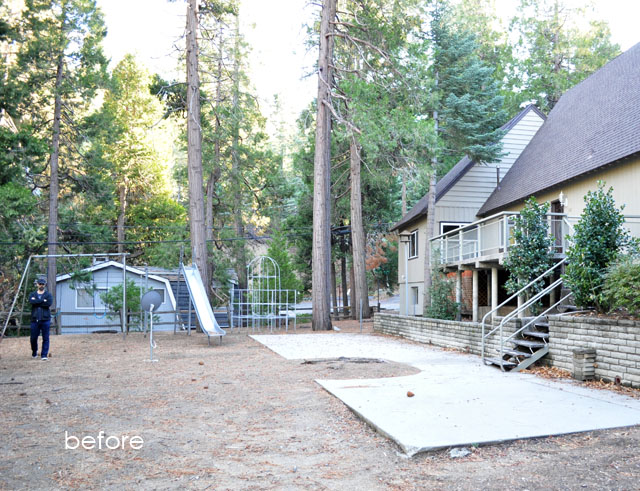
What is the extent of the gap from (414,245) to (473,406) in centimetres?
1894

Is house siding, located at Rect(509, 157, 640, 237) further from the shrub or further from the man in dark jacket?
the man in dark jacket

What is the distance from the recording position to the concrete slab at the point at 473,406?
16.5 feet

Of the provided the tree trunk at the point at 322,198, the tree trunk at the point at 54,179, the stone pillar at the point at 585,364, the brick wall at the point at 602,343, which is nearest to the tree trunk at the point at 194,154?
the tree trunk at the point at 322,198

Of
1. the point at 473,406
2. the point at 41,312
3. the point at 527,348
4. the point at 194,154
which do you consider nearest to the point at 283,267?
the point at 194,154

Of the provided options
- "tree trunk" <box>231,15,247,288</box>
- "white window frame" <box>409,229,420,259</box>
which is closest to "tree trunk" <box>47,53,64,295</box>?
"tree trunk" <box>231,15,247,288</box>

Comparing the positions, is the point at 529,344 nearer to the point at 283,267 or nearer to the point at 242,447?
the point at 242,447

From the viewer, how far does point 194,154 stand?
19.6 m

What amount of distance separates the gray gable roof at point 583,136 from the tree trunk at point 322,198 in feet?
20.2

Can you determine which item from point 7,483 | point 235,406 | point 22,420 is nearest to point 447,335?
point 235,406

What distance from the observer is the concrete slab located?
5.02 metres

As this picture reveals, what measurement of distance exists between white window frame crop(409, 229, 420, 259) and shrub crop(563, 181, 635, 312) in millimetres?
14949

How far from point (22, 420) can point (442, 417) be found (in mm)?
4505

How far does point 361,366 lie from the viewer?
9.75 meters

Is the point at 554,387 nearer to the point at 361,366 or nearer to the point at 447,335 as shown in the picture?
the point at 361,366
